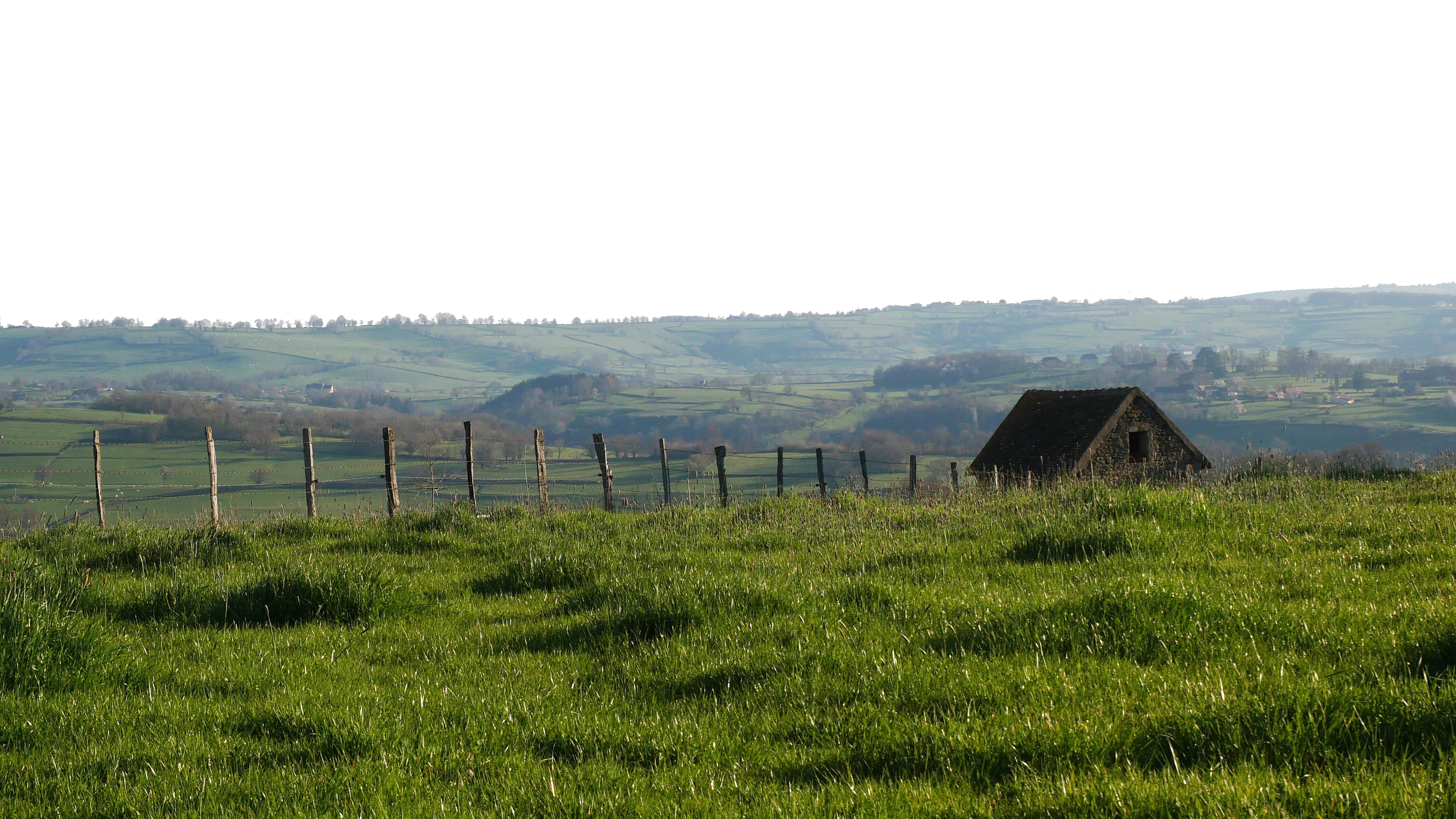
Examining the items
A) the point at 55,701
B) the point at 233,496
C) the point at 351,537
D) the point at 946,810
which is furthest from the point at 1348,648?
the point at 233,496

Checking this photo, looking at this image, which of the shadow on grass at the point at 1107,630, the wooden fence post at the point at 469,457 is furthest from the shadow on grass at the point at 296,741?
the wooden fence post at the point at 469,457

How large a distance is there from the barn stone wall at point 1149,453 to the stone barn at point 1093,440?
3 cm

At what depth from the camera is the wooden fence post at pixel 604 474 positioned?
26.4m

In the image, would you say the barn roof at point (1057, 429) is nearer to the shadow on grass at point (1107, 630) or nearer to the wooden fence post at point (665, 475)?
the wooden fence post at point (665, 475)

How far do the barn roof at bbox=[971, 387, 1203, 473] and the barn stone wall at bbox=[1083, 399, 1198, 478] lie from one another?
319 mm

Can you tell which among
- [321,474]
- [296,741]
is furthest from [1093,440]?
[321,474]

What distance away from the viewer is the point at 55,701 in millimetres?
6852

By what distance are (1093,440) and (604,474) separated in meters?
18.9

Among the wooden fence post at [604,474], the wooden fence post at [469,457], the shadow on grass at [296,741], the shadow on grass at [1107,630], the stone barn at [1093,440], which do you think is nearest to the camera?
the shadow on grass at [296,741]

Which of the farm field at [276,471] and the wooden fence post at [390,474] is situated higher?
the wooden fence post at [390,474]

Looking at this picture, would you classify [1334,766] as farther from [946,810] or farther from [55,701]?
[55,701]

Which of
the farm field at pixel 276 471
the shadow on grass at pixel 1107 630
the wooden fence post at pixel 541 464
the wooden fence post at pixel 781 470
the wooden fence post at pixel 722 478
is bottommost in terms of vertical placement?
the farm field at pixel 276 471

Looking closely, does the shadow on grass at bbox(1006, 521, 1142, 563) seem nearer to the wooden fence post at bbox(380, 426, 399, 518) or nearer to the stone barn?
the wooden fence post at bbox(380, 426, 399, 518)

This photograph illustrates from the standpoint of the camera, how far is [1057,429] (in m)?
37.6
